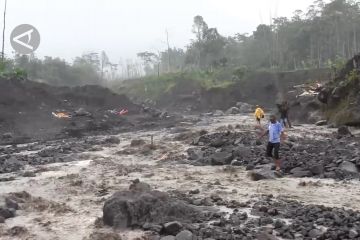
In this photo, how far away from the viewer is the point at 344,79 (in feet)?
86.1

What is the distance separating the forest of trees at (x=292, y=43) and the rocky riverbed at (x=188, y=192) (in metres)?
31.4

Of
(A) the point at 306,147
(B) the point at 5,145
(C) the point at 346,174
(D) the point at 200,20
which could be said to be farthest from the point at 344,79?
(D) the point at 200,20

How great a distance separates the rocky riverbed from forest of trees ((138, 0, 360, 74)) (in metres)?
31.4

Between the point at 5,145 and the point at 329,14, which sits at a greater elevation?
the point at 329,14

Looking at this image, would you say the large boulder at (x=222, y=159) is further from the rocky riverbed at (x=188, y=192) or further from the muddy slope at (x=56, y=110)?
the muddy slope at (x=56, y=110)

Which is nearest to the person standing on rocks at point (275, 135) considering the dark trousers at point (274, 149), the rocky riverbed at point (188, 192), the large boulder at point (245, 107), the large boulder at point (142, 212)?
the dark trousers at point (274, 149)

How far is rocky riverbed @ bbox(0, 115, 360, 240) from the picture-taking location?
814cm

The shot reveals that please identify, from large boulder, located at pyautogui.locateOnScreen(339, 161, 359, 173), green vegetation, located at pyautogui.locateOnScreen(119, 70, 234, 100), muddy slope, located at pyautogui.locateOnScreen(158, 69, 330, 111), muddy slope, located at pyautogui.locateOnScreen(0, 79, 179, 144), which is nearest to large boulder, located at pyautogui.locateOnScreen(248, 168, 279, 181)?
large boulder, located at pyautogui.locateOnScreen(339, 161, 359, 173)

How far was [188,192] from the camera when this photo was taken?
11.0 m

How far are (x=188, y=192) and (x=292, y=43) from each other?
1890 inches

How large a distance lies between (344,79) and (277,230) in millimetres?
20344

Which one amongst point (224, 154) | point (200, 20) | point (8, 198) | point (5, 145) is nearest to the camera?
point (8, 198)

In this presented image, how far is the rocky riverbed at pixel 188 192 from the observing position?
8.14 m

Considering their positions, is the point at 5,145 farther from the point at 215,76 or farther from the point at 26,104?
the point at 215,76
